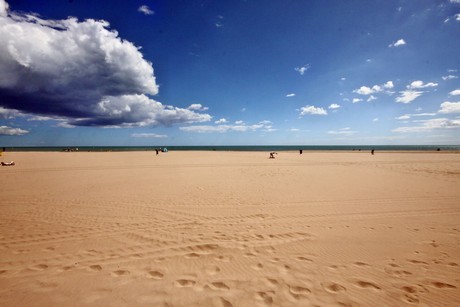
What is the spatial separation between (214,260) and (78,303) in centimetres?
220

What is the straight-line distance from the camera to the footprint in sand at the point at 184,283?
10.9 feet

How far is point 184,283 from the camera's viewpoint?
3363mm

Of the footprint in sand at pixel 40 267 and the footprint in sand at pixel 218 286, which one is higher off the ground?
the footprint in sand at pixel 40 267

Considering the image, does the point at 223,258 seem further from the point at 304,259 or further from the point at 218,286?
the point at 304,259

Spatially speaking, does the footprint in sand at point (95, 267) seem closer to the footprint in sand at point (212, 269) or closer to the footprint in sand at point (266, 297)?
the footprint in sand at point (212, 269)

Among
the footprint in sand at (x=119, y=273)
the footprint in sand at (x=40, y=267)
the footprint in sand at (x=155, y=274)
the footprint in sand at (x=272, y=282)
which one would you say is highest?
the footprint in sand at (x=40, y=267)

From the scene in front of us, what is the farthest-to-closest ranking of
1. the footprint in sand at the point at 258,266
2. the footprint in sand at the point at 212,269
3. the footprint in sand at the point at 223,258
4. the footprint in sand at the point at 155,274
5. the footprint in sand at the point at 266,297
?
the footprint in sand at the point at 223,258 → the footprint in sand at the point at 258,266 → the footprint in sand at the point at 212,269 → the footprint in sand at the point at 155,274 → the footprint in sand at the point at 266,297

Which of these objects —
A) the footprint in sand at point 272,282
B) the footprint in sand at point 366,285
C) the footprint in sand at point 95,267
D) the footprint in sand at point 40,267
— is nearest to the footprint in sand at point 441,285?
the footprint in sand at point 366,285

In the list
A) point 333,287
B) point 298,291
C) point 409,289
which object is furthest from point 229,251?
point 409,289

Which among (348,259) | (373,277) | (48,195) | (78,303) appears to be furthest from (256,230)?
(48,195)

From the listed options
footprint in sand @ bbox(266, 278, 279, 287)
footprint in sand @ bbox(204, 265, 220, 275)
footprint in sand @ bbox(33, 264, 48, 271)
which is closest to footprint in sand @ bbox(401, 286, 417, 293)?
footprint in sand @ bbox(266, 278, 279, 287)

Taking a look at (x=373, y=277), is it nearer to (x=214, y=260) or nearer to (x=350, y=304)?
(x=350, y=304)

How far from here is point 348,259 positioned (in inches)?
163

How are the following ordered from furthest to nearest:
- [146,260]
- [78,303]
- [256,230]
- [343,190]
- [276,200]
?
[343,190], [276,200], [256,230], [146,260], [78,303]
